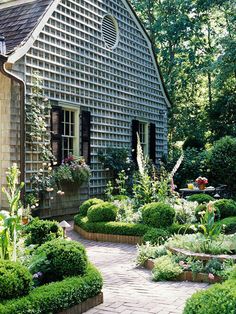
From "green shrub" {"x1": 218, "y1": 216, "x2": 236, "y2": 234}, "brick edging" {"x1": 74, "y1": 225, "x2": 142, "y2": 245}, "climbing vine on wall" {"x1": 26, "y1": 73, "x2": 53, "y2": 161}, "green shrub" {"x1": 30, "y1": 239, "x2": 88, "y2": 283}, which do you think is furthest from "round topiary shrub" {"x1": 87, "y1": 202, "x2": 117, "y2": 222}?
"green shrub" {"x1": 30, "y1": 239, "x2": 88, "y2": 283}

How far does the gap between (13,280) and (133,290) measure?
1.88 meters

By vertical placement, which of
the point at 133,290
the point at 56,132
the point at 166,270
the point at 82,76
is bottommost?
the point at 133,290

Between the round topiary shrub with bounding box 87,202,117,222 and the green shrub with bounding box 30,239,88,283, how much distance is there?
4301mm

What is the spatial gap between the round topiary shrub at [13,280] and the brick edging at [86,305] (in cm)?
52

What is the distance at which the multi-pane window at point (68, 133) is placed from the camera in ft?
38.0

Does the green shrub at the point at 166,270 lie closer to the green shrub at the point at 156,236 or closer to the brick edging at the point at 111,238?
the green shrub at the point at 156,236

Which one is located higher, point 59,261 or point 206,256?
point 59,261

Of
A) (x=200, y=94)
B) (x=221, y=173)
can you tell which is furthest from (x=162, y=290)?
(x=200, y=94)

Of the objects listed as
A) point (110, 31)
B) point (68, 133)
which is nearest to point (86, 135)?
point (68, 133)

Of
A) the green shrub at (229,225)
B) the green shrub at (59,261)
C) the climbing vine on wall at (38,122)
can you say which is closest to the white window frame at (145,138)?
the climbing vine on wall at (38,122)

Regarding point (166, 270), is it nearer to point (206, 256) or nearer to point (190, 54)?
point (206, 256)

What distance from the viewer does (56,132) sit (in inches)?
434

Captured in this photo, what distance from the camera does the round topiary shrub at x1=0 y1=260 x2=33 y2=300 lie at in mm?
3893

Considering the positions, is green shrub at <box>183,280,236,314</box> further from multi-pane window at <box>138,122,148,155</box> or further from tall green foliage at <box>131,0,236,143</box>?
tall green foliage at <box>131,0,236,143</box>
